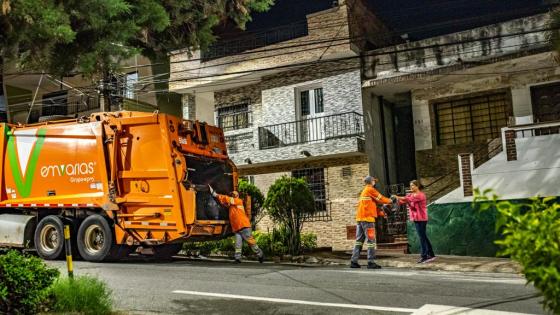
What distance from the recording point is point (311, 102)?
2050 cm

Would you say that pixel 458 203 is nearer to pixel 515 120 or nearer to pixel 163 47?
pixel 515 120

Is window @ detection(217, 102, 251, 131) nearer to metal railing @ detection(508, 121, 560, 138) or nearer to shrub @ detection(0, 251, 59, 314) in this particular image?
metal railing @ detection(508, 121, 560, 138)

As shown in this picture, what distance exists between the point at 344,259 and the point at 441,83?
27.1ft

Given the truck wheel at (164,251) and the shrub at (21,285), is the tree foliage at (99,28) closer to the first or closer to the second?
the shrub at (21,285)

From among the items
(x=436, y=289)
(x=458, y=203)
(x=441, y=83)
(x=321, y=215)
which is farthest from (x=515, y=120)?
(x=436, y=289)

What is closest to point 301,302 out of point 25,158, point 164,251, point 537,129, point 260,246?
point 164,251

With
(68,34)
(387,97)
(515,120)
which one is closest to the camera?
(68,34)

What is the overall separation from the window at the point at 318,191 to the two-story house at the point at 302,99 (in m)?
0.04

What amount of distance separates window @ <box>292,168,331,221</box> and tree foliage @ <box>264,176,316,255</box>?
4.07 metres

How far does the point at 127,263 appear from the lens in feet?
40.6

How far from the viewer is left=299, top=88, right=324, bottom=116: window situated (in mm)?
20250

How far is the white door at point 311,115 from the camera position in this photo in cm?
1978

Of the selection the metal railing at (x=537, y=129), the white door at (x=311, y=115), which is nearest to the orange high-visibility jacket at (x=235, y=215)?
the white door at (x=311, y=115)

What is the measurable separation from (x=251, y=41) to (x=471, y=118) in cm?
910
